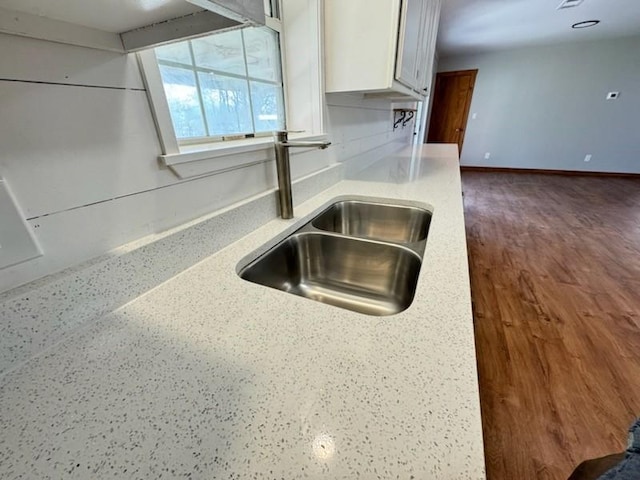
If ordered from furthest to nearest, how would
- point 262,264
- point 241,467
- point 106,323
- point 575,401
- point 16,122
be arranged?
point 575,401, point 262,264, point 106,323, point 16,122, point 241,467

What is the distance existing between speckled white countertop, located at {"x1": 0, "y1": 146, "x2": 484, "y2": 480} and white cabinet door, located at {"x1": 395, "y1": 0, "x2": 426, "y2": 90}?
110 centimetres

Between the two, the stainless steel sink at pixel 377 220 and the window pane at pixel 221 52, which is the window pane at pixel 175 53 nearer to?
the window pane at pixel 221 52

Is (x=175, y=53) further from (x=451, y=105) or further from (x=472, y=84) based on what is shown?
(x=451, y=105)

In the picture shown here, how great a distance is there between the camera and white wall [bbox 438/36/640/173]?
14.9ft

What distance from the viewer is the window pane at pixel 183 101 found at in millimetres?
755

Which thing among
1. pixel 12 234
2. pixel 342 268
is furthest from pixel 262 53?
pixel 12 234

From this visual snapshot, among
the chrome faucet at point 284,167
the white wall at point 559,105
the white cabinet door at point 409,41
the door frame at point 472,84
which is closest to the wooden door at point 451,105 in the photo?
the door frame at point 472,84

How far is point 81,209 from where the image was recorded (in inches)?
18.8

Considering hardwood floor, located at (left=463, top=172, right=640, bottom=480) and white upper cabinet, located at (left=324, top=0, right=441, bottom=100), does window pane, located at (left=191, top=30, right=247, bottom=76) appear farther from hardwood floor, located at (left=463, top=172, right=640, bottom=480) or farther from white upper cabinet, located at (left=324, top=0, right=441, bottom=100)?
hardwood floor, located at (left=463, top=172, right=640, bottom=480)

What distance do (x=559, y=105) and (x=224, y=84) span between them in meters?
6.74

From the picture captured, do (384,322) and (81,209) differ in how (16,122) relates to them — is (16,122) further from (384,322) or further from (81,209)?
(384,322)

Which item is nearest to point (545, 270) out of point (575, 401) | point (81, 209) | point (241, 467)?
point (575, 401)

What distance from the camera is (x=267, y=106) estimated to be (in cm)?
114

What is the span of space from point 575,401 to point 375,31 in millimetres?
1851
